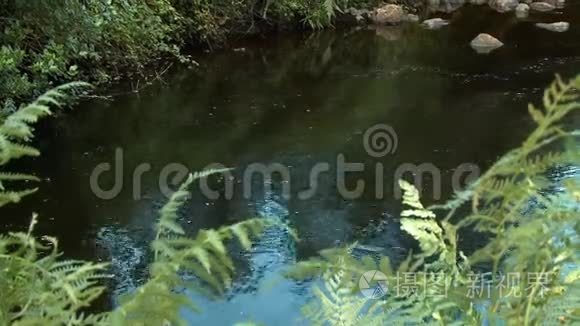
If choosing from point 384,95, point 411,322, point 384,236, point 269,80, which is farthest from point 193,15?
point 411,322

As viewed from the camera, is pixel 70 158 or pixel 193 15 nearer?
pixel 70 158

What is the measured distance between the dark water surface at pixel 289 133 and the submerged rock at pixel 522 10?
1598 mm

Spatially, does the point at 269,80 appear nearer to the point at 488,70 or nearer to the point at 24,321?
the point at 488,70

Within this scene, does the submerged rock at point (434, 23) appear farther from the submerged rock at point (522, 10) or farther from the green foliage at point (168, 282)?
the green foliage at point (168, 282)

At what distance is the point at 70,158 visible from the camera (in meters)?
6.48

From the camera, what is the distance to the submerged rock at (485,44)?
11141mm

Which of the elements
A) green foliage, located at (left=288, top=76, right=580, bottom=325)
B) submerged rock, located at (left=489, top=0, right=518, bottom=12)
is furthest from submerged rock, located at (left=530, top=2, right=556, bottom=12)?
green foliage, located at (left=288, top=76, right=580, bottom=325)

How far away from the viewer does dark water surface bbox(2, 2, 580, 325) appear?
5.08 m

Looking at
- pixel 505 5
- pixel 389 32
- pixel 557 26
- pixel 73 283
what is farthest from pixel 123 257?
pixel 505 5

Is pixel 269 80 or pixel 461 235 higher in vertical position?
pixel 269 80

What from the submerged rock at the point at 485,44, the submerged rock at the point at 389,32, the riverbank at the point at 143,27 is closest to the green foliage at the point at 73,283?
the riverbank at the point at 143,27

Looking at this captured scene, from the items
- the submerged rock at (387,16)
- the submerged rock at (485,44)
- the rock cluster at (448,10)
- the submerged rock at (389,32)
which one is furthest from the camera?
the submerged rock at (387,16)

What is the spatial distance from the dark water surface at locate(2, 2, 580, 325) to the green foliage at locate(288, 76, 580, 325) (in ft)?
5.20

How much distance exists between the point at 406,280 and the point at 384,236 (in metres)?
3.95
